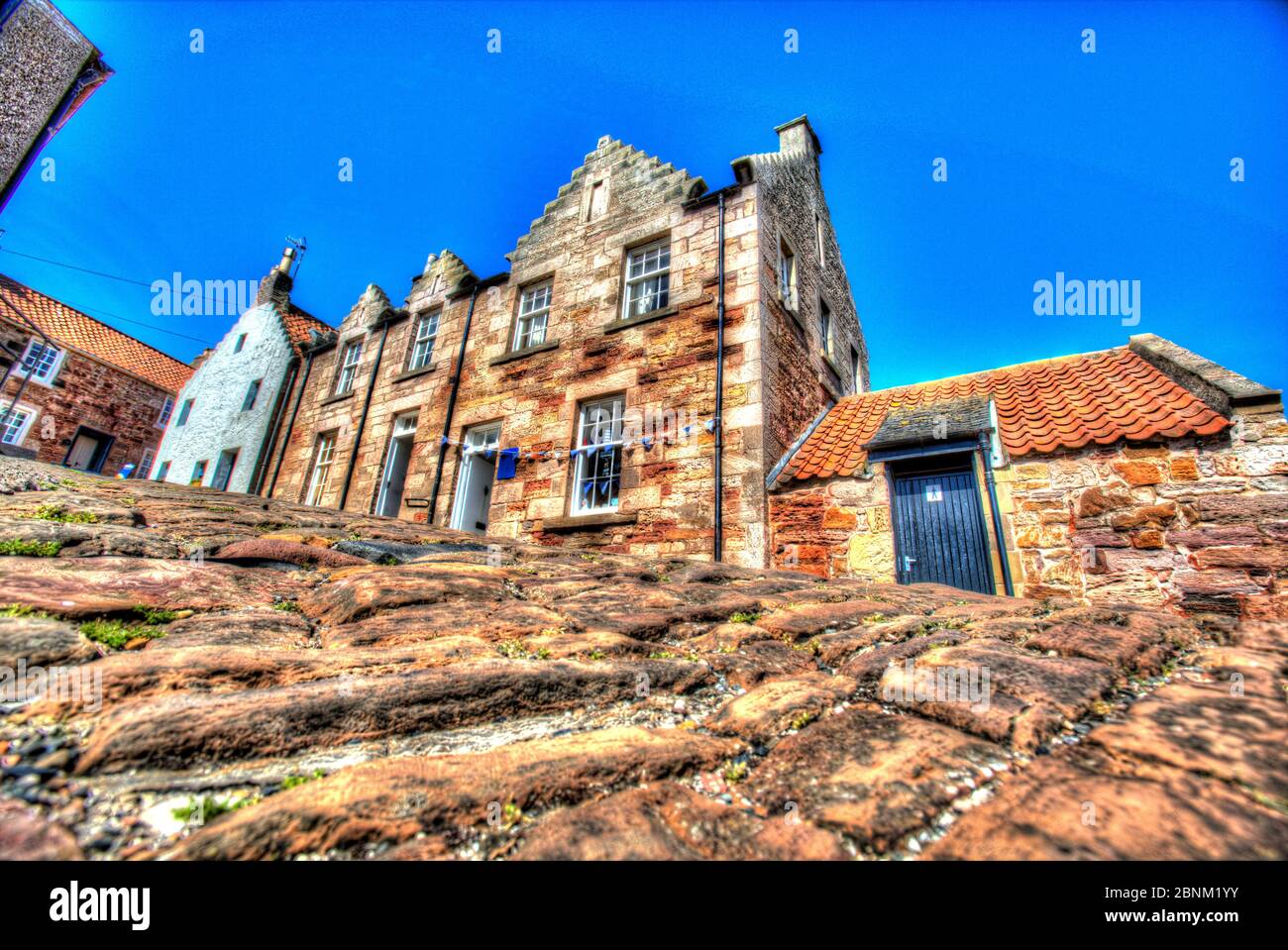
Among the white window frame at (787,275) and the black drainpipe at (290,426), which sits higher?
the white window frame at (787,275)

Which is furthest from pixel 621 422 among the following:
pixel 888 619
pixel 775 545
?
pixel 888 619

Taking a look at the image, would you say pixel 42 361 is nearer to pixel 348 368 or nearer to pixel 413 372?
pixel 348 368

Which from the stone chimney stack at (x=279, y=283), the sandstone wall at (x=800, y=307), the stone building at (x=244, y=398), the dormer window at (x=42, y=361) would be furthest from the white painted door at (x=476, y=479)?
the dormer window at (x=42, y=361)

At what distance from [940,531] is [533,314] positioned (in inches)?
323

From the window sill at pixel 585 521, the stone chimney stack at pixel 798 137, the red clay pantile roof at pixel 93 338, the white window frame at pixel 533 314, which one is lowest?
the window sill at pixel 585 521

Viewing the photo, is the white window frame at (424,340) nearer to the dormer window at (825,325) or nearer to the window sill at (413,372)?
the window sill at (413,372)

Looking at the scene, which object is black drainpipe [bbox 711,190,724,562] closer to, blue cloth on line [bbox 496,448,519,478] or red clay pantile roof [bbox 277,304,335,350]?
blue cloth on line [bbox 496,448,519,478]

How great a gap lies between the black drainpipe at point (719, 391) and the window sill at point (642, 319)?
0.80 m

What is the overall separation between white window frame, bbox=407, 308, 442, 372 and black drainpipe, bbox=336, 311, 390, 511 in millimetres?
1078

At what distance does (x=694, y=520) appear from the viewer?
24.7 feet

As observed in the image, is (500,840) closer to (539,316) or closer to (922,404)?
(922,404)

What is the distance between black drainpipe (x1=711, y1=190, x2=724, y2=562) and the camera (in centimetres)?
730

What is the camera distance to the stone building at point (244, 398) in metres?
14.8
